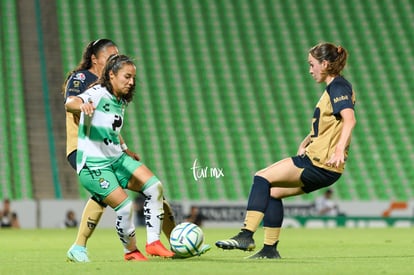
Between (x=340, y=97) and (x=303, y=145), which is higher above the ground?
(x=340, y=97)

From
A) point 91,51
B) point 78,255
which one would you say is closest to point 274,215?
point 78,255

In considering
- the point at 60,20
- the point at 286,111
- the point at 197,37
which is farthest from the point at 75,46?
the point at 286,111

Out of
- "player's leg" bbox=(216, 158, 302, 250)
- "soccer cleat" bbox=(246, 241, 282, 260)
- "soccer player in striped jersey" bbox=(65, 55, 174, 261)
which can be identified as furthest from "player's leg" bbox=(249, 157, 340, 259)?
"soccer player in striped jersey" bbox=(65, 55, 174, 261)

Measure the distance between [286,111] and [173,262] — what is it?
59.8 ft

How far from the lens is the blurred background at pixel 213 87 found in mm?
23172

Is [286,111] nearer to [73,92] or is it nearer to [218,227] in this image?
[218,227]

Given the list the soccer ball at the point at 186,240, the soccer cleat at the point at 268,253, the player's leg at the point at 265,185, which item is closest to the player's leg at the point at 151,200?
the soccer ball at the point at 186,240

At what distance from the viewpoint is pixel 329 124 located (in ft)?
26.2

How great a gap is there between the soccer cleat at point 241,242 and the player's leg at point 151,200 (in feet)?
1.78

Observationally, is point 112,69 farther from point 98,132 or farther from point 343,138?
point 343,138

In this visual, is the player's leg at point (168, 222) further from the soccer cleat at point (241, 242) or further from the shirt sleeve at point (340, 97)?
the shirt sleeve at point (340, 97)

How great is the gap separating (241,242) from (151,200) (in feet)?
2.54

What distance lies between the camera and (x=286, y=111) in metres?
25.6

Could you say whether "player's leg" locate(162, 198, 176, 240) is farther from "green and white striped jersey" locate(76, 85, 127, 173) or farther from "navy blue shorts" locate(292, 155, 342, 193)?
"navy blue shorts" locate(292, 155, 342, 193)
